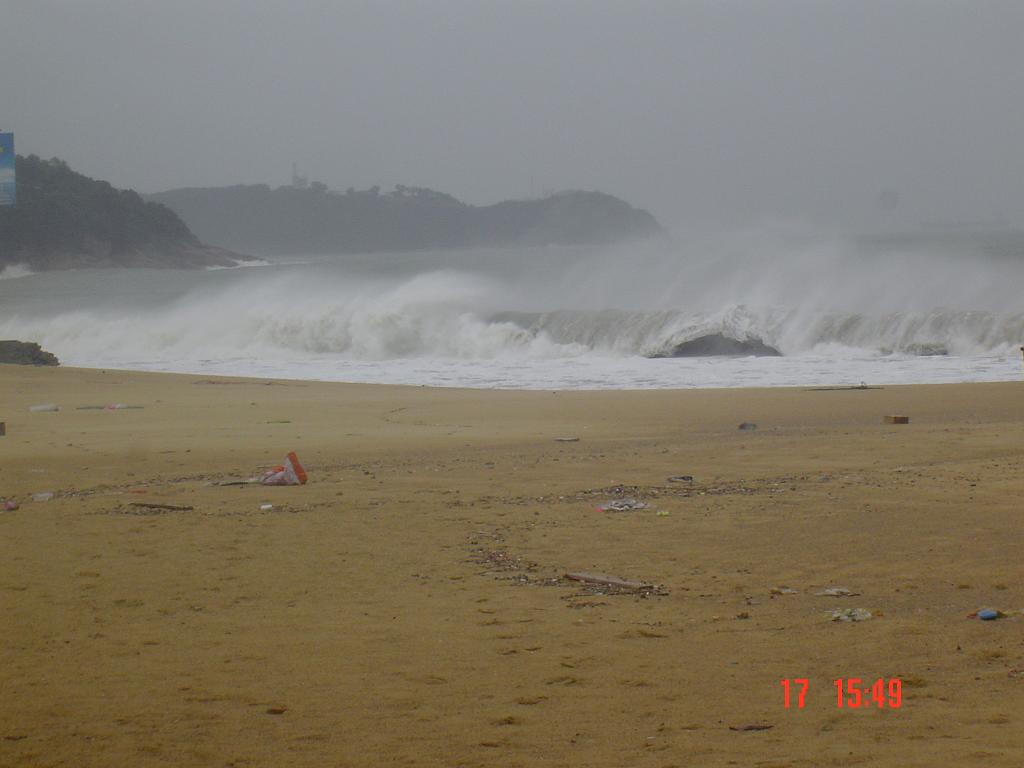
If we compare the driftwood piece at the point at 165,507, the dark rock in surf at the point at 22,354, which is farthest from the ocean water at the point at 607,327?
the driftwood piece at the point at 165,507

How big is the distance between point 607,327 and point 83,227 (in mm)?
105898

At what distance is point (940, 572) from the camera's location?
6.25m

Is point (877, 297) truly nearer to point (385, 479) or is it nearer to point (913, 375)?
point (913, 375)

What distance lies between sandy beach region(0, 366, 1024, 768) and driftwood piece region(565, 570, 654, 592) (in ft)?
0.33

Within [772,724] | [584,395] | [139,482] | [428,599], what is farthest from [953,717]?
[584,395]

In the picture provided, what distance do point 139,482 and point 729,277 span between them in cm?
3391

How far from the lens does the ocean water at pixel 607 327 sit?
2459 cm

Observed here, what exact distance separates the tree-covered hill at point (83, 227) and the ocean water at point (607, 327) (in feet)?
247

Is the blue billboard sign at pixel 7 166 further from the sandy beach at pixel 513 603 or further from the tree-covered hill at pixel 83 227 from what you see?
the tree-covered hill at pixel 83 227

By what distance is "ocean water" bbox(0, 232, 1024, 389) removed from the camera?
2459cm
